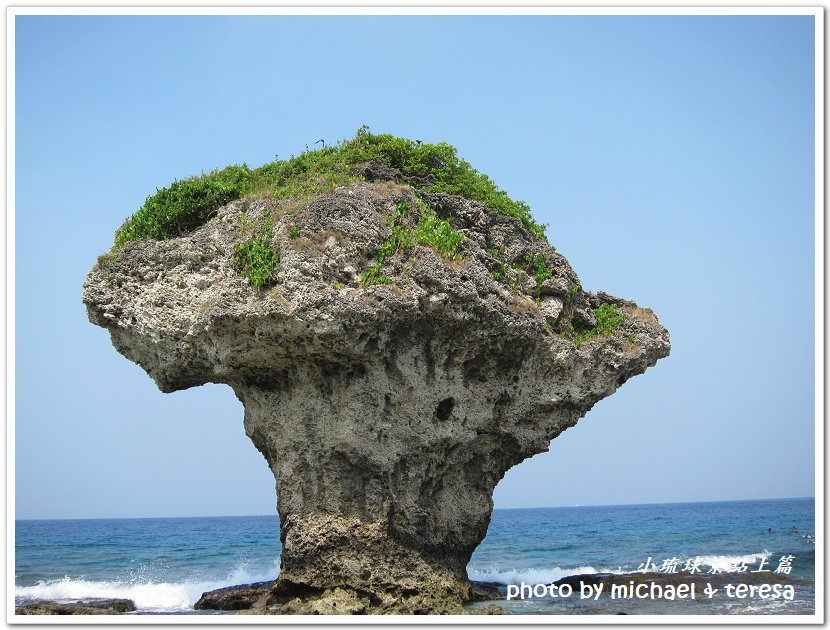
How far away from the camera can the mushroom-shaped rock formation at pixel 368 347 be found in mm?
13781

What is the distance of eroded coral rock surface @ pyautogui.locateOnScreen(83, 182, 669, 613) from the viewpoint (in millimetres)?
13734

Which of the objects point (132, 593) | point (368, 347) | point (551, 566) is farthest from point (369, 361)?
point (551, 566)

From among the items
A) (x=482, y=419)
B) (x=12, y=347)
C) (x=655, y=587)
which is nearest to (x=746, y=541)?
(x=655, y=587)

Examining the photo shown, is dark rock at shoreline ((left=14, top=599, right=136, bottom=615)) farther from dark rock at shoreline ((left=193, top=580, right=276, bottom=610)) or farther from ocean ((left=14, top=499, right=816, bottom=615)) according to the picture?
dark rock at shoreline ((left=193, top=580, right=276, bottom=610))

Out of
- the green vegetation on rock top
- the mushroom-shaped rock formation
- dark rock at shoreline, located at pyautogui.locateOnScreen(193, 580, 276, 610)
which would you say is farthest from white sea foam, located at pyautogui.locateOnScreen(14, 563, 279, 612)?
the green vegetation on rock top

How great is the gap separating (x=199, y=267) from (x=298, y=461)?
3665 mm

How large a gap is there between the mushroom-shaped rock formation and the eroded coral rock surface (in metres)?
0.03

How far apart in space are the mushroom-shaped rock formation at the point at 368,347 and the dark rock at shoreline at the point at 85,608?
12.7 feet

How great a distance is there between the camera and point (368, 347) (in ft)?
46.0

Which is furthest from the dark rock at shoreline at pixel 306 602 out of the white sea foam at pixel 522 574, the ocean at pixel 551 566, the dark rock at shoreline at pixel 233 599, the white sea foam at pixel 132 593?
the white sea foam at pixel 522 574

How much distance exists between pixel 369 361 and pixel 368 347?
0.39 metres

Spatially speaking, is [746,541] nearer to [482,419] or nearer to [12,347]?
[482,419]

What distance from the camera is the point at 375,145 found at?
16.8 meters
